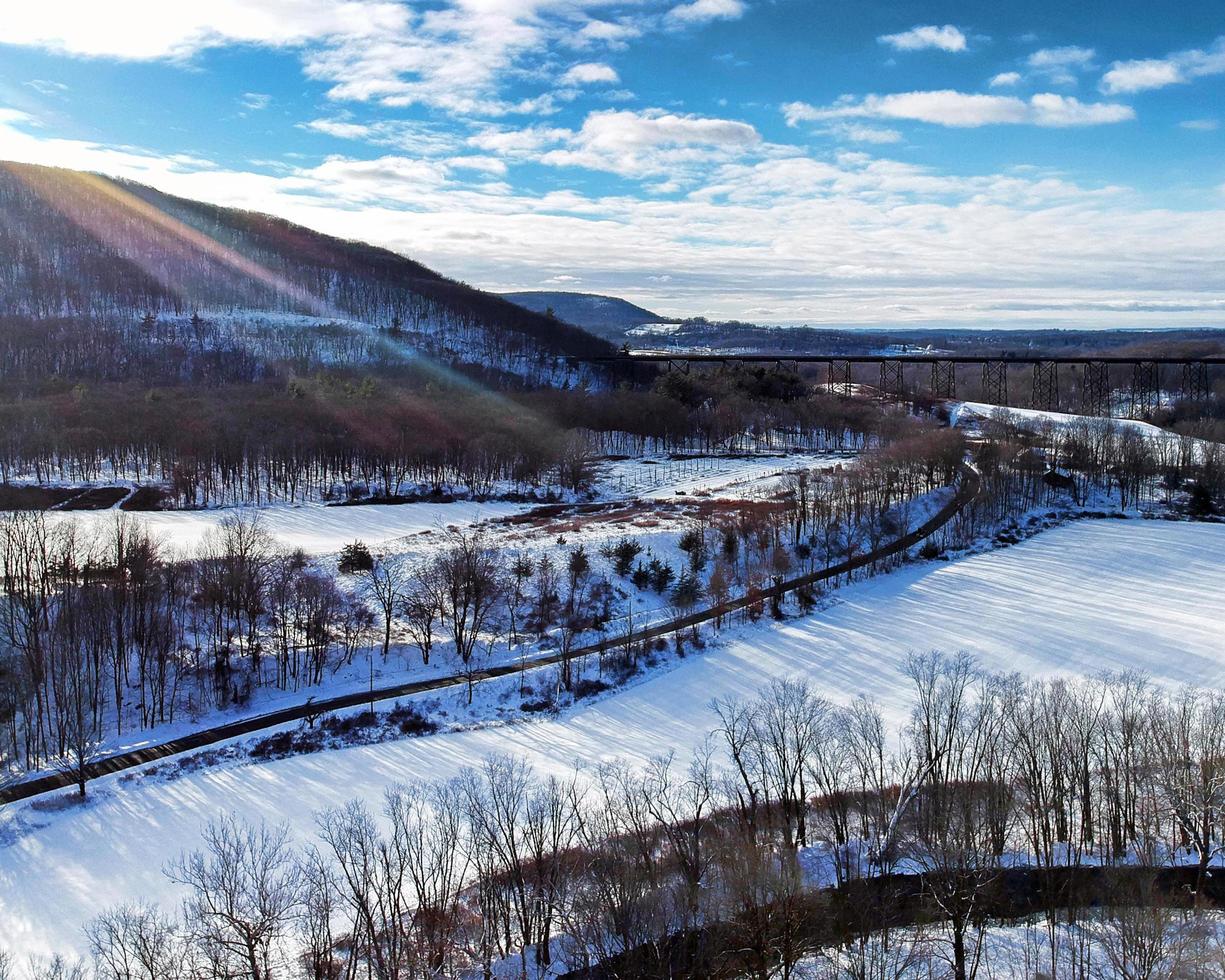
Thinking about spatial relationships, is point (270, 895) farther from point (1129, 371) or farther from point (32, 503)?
point (1129, 371)

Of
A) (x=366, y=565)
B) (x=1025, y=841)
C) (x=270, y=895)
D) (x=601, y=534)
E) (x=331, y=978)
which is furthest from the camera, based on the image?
(x=601, y=534)

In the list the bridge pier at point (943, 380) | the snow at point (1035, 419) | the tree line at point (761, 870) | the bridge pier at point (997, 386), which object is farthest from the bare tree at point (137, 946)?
the bridge pier at point (997, 386)

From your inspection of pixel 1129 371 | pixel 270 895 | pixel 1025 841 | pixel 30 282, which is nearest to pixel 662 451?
pixel 1025 841

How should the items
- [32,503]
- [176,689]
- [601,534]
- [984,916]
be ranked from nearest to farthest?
1. [984,916]
2. [176,689]
3. [601,534]
4. [32,503]

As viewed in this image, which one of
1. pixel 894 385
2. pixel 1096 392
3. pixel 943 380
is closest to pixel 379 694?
pixel 1096 392

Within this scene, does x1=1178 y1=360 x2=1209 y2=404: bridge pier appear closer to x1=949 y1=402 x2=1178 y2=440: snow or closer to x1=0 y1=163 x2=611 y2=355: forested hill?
x1=949 y1=402 x2=1178 y2=440: snow

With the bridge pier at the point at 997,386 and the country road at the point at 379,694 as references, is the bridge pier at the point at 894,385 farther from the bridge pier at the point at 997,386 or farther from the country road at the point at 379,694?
the country road at the point at 379,694
